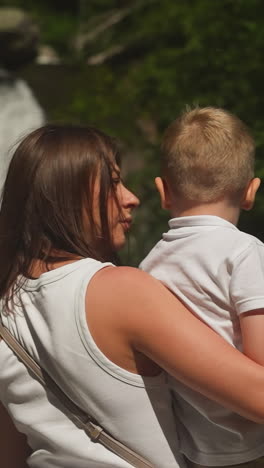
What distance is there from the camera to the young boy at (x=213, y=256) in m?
1.89

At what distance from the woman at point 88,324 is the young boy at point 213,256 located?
0.07 meters

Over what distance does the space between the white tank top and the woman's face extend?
17 centimetres

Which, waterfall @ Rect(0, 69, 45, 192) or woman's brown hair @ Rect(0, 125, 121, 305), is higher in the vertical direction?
woman's brown hair @ Rect(0, 125, 121, 305)

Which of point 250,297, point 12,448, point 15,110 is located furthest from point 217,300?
point 15,110

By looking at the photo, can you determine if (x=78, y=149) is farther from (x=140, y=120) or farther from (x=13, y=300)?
(x=140, y=120)

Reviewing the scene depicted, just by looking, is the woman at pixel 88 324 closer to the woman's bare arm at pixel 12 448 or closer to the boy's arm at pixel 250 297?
the boy's arm at pixel 250 297

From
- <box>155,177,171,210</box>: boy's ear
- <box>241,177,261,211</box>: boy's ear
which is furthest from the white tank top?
<box>241,177,261,211</box>: boy's ear

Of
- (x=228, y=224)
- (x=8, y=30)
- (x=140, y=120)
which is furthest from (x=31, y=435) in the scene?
(x=8, y=30)

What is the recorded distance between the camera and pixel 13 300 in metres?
2.06

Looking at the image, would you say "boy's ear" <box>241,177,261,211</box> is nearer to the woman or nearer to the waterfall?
the woman

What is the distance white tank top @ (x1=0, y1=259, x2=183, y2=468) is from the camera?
1913 millimetres

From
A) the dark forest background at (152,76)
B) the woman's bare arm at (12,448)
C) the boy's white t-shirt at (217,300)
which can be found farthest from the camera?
the dark forest background at (152,76)

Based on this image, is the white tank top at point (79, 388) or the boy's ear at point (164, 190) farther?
the boy's ear at point (164, 190)

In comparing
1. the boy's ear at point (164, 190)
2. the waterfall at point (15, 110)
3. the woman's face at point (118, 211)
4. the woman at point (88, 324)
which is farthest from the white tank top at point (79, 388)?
the waterfall at point (15, 110)
